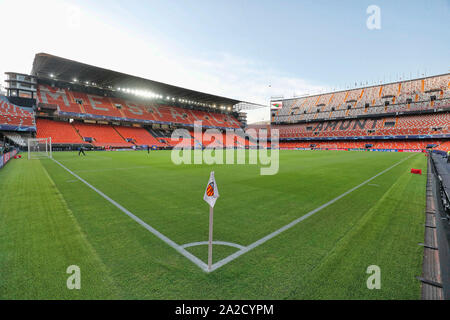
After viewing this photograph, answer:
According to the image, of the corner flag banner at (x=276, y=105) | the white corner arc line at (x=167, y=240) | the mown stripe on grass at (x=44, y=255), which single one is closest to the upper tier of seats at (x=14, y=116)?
the mown stripe on grass at (x=44, y=255)

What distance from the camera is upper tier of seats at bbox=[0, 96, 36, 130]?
36.4 metres

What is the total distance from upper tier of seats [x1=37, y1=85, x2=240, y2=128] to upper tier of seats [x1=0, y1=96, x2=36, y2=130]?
4.59 meters

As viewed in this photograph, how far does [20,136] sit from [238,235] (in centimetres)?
5067

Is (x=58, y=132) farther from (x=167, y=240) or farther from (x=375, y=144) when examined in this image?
(x=375, y=144)

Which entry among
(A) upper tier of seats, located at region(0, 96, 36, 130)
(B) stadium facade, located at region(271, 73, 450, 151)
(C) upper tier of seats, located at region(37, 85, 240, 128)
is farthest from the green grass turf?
(B) stadium facade, located at region(271, 73, 450, 151)

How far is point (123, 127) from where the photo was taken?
55.6 metres

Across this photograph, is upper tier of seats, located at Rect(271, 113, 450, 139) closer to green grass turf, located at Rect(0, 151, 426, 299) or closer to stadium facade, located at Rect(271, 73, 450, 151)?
stadium facade, located at Rect(271, 73, 450, 151)

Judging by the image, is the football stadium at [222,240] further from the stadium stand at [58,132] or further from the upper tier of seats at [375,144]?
the upper tier of seats at [375,144]

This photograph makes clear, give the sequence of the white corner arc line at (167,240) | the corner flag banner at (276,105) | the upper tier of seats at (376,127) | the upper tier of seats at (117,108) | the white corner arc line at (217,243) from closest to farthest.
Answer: the white corner arc line at (167,240) < the white corner arc line at (217,243) < the upper tier of seats at (117,108) < the upper tier of seats at (376,127) < the corner flag banner at (276,105)

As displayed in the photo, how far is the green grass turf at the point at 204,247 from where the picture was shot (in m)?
3.08

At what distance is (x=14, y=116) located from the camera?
38.5 meters

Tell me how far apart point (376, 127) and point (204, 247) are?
72.3 m

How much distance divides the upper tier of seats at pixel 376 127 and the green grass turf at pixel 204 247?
6242 cm
